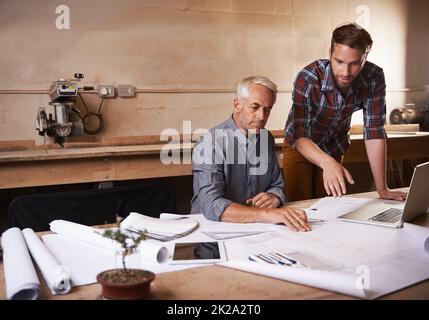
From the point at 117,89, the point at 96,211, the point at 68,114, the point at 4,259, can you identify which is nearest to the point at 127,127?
→ the point at 117,89

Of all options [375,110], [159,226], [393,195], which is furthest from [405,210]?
[375,110]

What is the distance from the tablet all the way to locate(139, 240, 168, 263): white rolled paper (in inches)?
0.9

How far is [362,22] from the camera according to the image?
4.71 metres

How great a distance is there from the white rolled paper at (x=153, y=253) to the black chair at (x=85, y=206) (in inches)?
16.9

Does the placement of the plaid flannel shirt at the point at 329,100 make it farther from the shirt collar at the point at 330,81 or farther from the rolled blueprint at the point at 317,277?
the rolled blueprint at the point at 317,277

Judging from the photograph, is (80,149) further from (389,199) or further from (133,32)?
(389,199)

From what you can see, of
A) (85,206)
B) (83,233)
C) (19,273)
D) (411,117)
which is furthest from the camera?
(411,117)

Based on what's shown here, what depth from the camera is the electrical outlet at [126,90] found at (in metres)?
3.76

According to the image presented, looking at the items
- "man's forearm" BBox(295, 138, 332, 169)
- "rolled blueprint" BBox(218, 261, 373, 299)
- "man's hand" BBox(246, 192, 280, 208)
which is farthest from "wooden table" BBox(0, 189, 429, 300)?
"man's forearm" BBox(295, 138, 332, 169)

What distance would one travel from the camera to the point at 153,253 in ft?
4.12

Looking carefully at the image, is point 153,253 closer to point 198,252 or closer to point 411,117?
point 198,252

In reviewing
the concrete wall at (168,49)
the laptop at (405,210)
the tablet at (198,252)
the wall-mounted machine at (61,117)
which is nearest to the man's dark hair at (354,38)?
the laptop at (405,210)

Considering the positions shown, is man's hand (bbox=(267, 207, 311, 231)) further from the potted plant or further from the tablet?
the potted plant

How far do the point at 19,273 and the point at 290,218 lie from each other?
874mm
